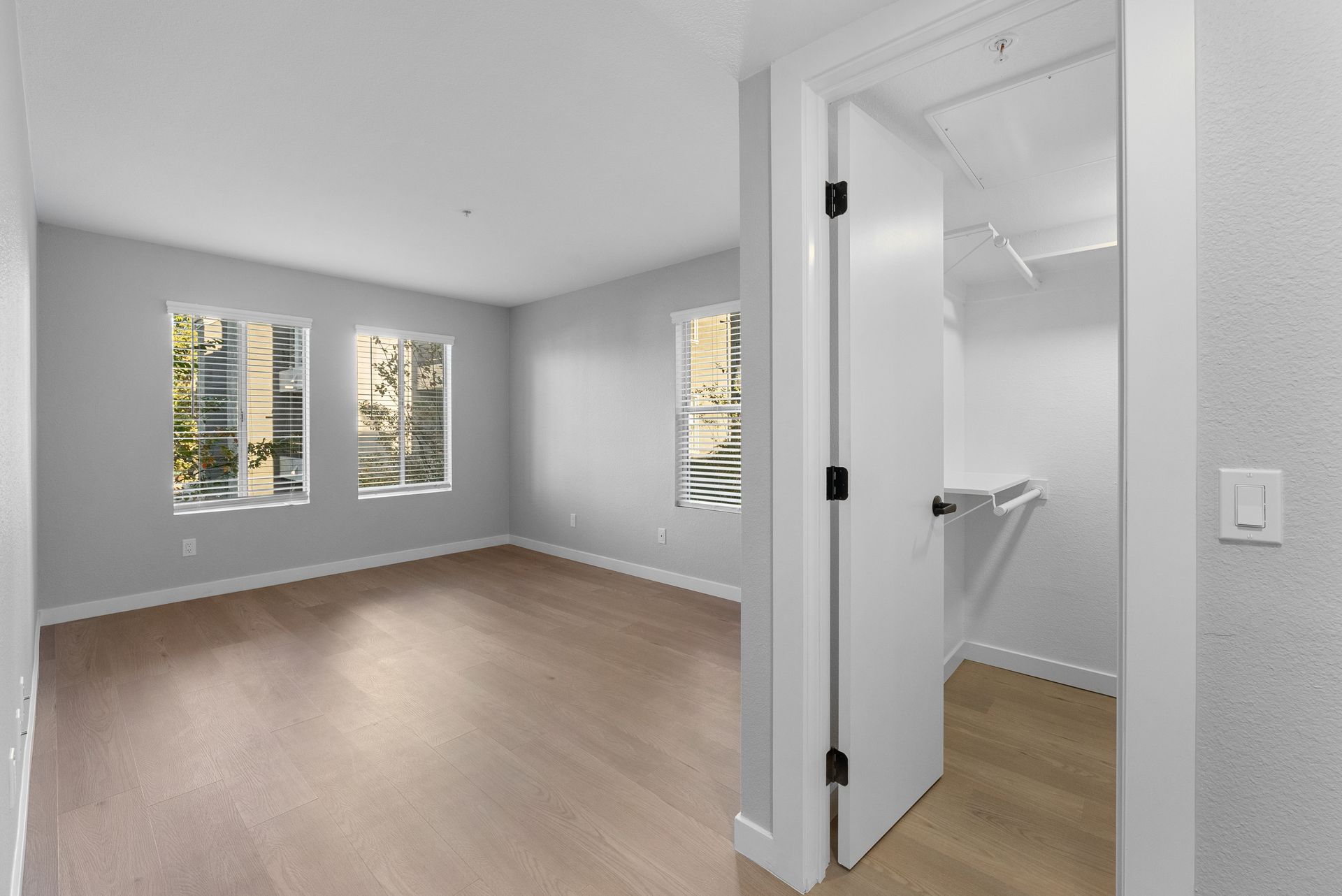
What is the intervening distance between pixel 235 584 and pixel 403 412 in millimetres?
1891

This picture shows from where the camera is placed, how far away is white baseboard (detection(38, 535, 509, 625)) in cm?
376

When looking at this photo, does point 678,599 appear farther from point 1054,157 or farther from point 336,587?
point 1054,157

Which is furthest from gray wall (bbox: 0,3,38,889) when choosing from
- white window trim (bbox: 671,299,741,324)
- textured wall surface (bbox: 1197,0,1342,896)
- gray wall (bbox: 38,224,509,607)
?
white window trim (bbox: 671,299,741,324)

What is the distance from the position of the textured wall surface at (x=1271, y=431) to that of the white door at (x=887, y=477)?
2.39ft

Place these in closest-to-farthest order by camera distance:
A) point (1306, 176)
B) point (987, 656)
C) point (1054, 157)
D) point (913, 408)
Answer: point (1306, 176)
point (913, 408)
point (1054, 157)
point (987, 656)

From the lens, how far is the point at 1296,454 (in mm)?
912

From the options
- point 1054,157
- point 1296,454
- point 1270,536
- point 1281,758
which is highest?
point 1054,157

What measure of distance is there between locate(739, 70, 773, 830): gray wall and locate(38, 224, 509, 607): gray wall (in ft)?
14.4

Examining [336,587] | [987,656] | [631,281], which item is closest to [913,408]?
[987,656]

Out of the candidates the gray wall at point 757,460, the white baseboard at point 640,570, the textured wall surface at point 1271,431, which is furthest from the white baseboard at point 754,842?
the white baseboard at point 640,570

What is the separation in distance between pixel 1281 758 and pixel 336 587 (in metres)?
5.11

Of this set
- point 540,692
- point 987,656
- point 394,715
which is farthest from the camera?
point 987,656

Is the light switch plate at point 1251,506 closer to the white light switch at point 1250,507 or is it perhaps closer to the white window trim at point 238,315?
the white light switch at point 1250,507

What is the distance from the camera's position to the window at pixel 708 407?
172 inches
